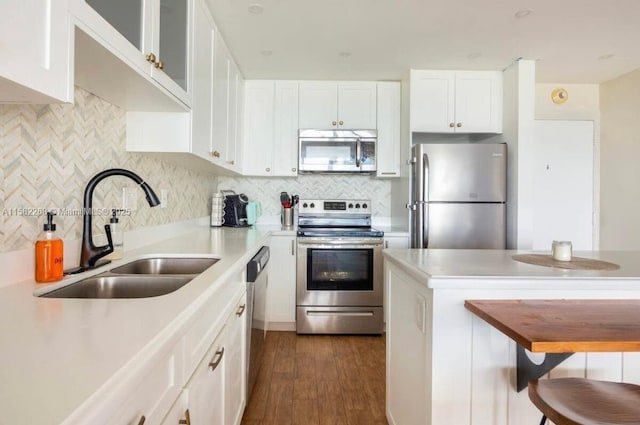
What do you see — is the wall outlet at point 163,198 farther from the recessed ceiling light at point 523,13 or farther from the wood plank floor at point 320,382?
the recessed ceiling light at point 523,13

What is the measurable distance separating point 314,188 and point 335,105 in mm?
835

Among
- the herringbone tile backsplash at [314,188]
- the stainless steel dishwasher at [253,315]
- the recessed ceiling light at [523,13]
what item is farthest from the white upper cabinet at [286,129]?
the recessed ceiling light at [523,13]

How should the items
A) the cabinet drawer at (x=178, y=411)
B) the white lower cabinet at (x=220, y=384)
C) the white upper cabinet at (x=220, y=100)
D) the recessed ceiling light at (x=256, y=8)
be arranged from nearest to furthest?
1. the cabinet drawer at (x=178, y=411)
2. the white lower cabinet at (x=220, y=384)
3. the recessed ceiling light at (x=256, y=8)
4. the white upper cabinet at (x=220, y=100)

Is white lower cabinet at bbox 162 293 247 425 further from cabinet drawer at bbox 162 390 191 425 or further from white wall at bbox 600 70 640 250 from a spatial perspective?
white wall at bbox 600 70 640 250

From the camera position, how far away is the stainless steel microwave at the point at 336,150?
10.5 feet

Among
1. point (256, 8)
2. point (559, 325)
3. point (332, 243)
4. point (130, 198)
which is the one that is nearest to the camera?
point (559, 325)

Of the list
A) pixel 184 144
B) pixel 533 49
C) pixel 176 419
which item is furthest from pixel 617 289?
pixel 533 49

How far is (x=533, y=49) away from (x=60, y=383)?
10.9 ft

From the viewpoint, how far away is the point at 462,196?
2869 mm

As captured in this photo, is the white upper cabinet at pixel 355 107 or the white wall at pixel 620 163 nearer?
the white wall at pixel 620 163

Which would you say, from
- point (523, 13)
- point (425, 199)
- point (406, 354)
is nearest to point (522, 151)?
point (425, 199)

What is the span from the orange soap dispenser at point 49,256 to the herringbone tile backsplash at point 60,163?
0.07 metres

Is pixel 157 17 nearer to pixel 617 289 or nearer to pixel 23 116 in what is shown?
pixel 23 116

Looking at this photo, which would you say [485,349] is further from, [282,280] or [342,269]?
[282,280]
